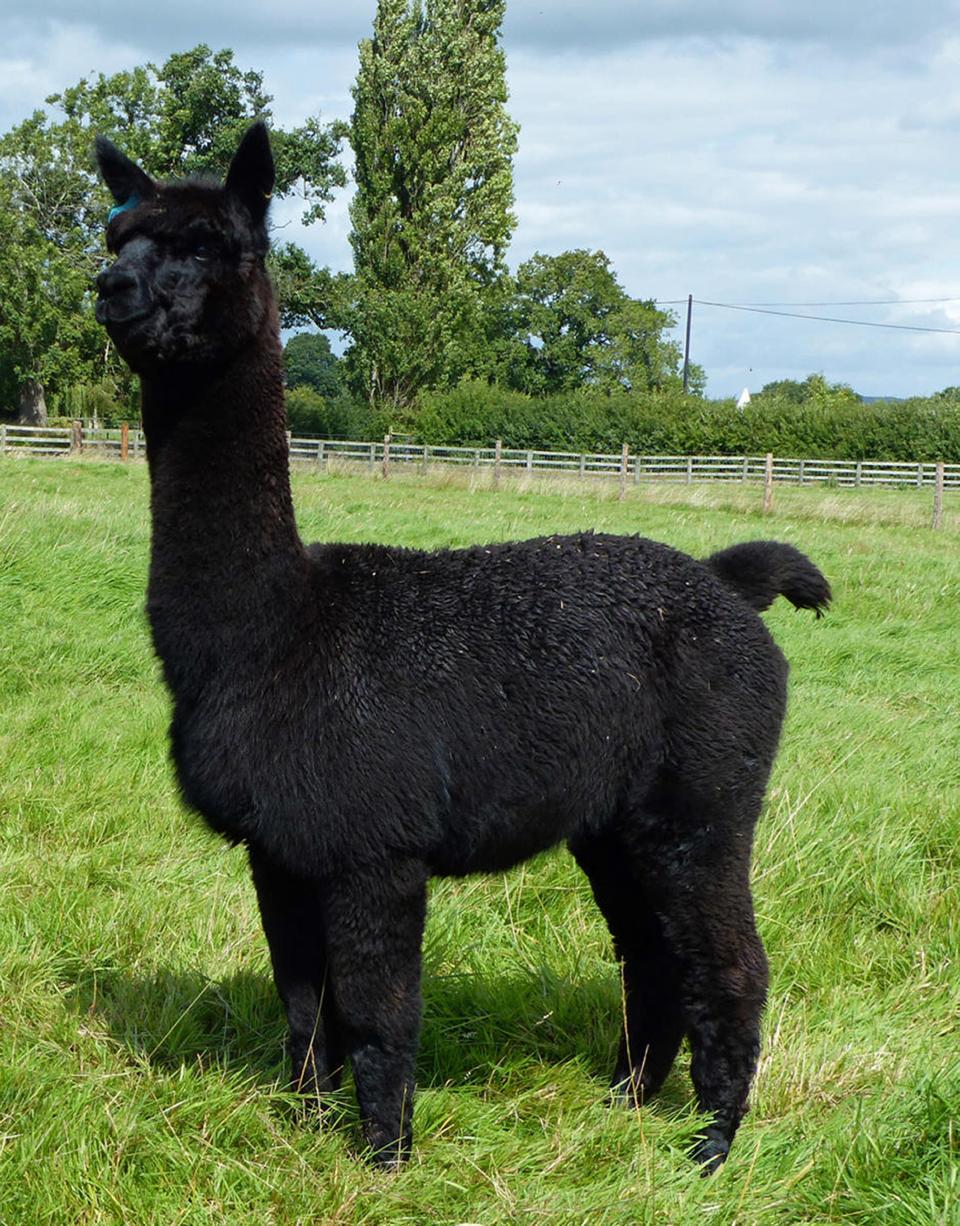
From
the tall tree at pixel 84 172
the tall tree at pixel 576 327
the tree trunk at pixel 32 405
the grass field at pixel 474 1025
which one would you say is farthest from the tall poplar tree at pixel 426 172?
the grass field at pixel 474 1025

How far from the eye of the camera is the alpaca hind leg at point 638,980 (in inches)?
133

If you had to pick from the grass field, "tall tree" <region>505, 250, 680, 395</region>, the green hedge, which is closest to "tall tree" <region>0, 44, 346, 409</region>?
the green hedge

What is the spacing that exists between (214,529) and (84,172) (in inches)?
1883

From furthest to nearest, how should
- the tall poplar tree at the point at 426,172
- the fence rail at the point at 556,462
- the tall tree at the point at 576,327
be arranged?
the tall tree at the point at 576,327 < the tall poplar tree at the point at 426,172 < the fence rail at the point at 556,462

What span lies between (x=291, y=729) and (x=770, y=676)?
128cm

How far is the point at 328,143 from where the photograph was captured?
140ft

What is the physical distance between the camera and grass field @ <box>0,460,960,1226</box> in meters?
2.73

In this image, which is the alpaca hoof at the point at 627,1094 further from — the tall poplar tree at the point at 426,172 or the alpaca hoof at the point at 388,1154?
the tall poplar tree at the point at 426,172

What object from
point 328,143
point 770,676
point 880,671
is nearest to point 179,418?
point 770,676

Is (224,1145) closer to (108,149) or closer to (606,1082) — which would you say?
(606,1082)

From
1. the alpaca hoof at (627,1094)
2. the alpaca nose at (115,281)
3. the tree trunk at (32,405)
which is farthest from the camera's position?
the tree trunk at (32,405)

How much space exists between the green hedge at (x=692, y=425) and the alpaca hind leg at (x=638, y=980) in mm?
42362

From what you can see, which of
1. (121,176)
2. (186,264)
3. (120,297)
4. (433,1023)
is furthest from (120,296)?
(433,1023)

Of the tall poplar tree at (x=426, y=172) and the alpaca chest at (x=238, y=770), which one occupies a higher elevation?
the tall poplar tree at (x=426, y=172)
